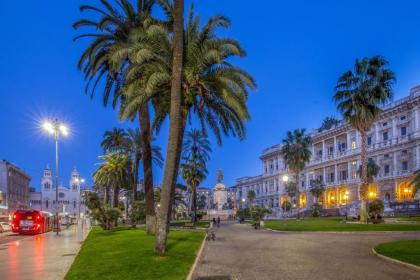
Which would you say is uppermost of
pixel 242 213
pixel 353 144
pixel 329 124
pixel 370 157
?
pixel 329 124

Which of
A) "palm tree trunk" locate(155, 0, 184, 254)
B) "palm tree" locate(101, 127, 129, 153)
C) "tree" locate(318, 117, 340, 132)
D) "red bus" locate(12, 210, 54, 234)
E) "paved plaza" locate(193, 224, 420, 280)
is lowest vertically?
"red bus" locate(12, 210, 54, 234)

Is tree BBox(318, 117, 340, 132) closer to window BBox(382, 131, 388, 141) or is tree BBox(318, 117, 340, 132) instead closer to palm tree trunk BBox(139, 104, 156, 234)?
window BBox(382, 131, 388, 141)

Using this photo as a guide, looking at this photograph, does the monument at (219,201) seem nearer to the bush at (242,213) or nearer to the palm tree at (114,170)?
the bush at (242,213)

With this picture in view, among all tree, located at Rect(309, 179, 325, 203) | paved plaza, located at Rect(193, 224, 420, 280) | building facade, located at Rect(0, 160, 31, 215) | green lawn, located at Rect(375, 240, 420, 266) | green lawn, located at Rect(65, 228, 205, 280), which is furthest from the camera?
building facade, located at Rect(0, 160, 31, 215)

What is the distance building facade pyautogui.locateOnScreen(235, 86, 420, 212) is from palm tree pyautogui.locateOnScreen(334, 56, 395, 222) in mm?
10797

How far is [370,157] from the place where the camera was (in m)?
85.0

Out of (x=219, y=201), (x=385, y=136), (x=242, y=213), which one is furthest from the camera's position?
(x=219, y=201)

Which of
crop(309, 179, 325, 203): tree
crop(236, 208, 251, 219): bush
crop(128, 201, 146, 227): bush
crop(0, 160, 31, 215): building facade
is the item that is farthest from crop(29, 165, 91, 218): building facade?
crop(128, 201, 146, 227): bush

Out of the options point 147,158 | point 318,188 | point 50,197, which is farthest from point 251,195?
point 147,158

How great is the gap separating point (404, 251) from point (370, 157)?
7163cm

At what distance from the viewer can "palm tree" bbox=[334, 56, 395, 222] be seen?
4119 centimetres

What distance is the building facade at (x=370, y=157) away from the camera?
7388 centimetres

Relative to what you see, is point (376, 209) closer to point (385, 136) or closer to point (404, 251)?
point (404, 251)

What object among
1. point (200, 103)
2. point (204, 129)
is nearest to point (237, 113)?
point (200, 103)
